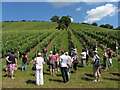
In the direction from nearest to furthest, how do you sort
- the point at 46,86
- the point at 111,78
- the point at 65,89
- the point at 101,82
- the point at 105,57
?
the point at 65,89 → the point at 46,86 → the point at 101,82 → the point at 111,78 → the point at 105,57

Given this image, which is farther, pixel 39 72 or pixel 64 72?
pixel 64 72

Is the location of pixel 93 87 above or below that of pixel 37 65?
below

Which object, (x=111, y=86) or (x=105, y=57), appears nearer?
(x=111, y=86)

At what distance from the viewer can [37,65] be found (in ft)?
31.5

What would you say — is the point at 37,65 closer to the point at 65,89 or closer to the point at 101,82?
the point at 65,89

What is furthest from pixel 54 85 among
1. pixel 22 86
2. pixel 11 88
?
pixel 11 88

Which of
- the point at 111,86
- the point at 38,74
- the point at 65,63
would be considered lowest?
the point at 111,86

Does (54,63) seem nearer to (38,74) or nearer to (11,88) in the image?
(38,74)

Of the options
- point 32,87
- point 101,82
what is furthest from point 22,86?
point 101,82

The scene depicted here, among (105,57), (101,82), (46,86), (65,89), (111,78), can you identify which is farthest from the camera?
(105,57)

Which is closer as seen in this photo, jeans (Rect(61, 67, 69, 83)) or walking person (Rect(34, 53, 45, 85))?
walking person (Rect(34, 53, 45, 85))

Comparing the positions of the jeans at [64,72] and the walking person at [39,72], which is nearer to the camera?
the walking person at [39,72]

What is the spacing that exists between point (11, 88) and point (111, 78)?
6.58 metres

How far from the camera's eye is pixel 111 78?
11.1 meters
